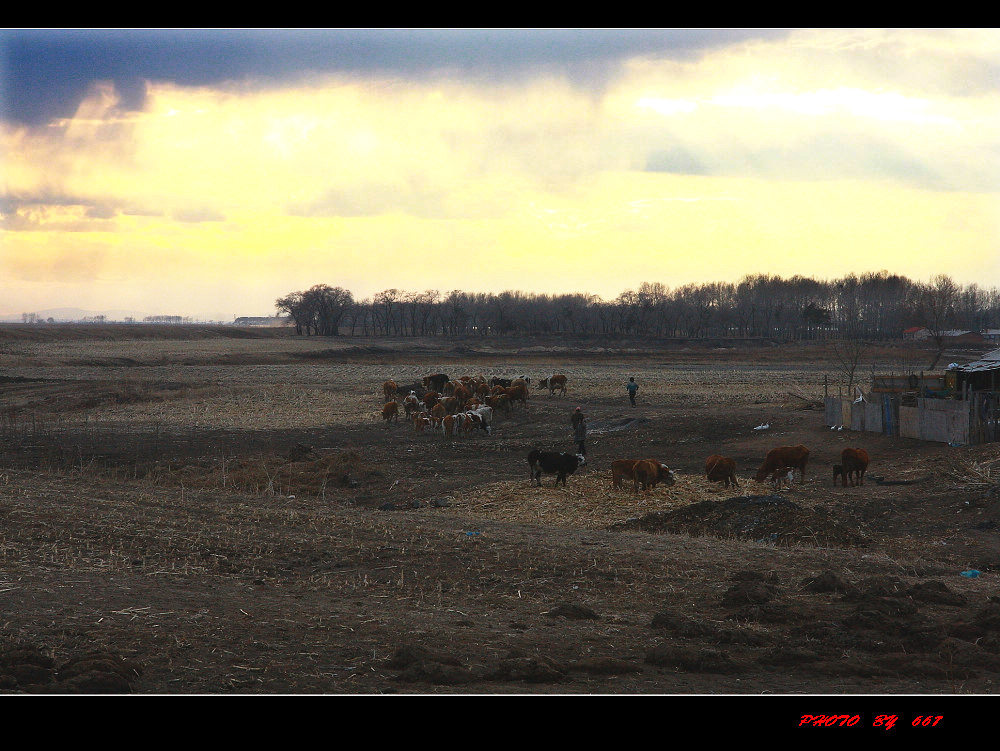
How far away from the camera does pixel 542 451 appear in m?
22.1

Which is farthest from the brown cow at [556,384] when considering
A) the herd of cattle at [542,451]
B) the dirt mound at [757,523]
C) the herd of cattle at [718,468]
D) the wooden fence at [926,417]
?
the dirt mound at [757,523]

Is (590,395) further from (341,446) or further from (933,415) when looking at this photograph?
(933,415)

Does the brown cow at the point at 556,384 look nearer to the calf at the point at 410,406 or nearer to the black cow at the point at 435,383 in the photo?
the black cow at the point at 435,383

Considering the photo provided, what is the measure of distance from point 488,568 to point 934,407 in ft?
52.2

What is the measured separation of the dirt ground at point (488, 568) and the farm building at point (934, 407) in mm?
612

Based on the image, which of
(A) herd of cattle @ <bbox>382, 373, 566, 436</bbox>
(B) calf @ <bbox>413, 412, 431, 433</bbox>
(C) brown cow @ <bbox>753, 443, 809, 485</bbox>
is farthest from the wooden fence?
(B) calf @ <bbox>413, 412, 431, 433</bbox>

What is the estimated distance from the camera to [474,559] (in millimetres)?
11078

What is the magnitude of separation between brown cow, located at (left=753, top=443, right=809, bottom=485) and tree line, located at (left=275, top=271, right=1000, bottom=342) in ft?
161

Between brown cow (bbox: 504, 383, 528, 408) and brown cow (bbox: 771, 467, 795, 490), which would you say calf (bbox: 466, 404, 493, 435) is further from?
brown cow (bbox: 771, 467, 795, 490)

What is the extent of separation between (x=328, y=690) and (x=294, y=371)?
54001 mm

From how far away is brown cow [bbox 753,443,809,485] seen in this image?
18953 mm

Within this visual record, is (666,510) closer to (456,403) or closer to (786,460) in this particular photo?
(786,460)
